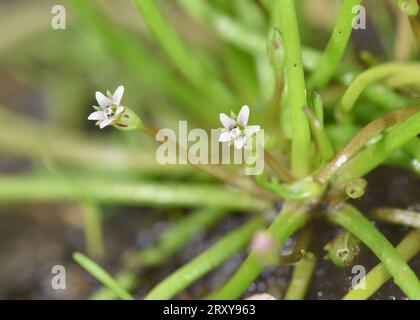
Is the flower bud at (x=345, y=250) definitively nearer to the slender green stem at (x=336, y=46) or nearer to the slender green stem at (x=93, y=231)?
the slender green stem at (x=336, y=46)

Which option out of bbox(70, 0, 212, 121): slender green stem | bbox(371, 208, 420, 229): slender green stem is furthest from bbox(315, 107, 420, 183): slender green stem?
bbox(70, 0, 212, 121): slender green stem

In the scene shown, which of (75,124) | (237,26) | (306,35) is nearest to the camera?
(237,26)

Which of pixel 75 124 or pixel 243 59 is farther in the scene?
pixel 75 124

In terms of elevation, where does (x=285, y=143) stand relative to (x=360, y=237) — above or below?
above

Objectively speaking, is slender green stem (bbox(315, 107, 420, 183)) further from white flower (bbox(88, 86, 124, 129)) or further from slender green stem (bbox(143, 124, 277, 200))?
white flower (bbox(88, 86, 124, 129))

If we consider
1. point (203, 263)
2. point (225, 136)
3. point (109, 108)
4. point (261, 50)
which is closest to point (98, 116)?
point (109, 108)

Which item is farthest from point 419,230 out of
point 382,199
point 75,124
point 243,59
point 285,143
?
point 75,124

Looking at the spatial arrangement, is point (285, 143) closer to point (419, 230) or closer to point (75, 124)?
point (419, 230)
